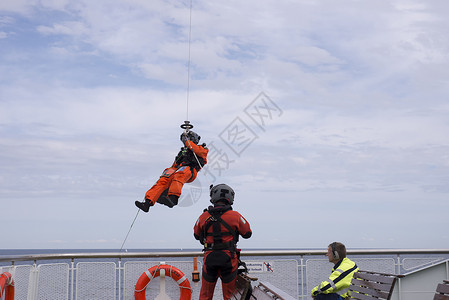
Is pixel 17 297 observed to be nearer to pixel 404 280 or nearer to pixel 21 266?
pixel 21 266

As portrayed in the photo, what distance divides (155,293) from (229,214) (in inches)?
92.5

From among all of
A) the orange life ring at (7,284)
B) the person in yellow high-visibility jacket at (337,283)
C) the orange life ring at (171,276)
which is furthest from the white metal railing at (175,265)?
the person in yellow high-visibility jacket at (337,283)

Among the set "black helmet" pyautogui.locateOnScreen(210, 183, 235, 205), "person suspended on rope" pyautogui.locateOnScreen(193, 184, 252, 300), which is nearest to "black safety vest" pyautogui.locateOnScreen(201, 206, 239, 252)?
"person suspended on rope" pyautogui.locateOnScreen(193, 184, 252, 300)

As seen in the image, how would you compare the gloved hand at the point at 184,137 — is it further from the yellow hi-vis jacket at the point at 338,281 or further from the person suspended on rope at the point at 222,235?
the yellow hi-vis jacket at the point at 338,281

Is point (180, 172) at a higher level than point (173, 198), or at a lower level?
higher

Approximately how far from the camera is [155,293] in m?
7.73

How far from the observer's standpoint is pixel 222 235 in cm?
604

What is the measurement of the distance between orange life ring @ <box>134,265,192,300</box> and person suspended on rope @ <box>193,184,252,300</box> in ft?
4.82

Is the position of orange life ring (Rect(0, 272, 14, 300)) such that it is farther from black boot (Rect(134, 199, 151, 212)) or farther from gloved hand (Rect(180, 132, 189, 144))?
→ gloved hand (Rect(180, 132, 189, 144))

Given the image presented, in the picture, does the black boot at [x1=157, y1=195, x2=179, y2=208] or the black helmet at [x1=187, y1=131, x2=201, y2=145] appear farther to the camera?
the black helmet at [x1=187, y1=131, x2=201, y2=145]

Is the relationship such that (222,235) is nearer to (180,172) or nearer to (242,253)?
(180,172)

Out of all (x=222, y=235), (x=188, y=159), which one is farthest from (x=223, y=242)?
(x=188, y=159)

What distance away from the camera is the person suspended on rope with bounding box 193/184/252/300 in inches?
238

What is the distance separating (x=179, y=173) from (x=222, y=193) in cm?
79
